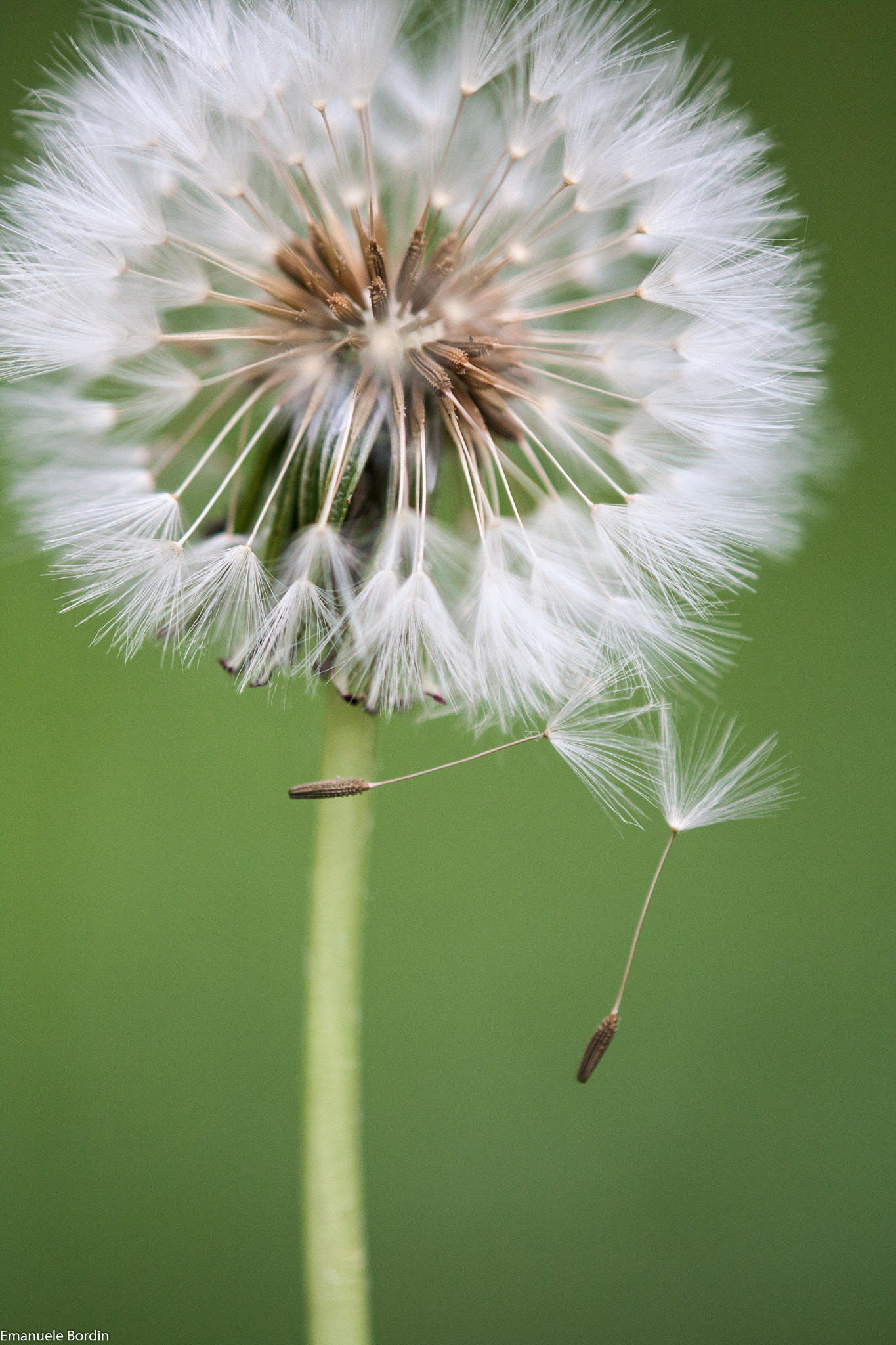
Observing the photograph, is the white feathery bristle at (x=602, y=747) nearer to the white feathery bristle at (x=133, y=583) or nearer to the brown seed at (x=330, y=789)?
the brown seed at (x=330, y=789)

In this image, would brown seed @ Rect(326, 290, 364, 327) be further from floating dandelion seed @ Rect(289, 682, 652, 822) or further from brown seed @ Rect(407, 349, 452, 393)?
floating dandelion seed @ Rect(289, 682, 652, 822)

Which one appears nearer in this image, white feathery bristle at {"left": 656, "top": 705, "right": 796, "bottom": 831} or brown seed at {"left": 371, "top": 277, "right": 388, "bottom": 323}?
brown seed at {"left": 371, "top": 277, "right": 388, "bottom": 323}

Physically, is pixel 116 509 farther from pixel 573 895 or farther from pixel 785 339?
pixel 573 895

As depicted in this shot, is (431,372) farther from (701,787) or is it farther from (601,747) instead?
(701,787)

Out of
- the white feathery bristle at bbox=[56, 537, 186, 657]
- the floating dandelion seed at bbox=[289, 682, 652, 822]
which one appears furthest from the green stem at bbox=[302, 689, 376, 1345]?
the white feathery bristle at bbox=[56, 537, 186, 657]

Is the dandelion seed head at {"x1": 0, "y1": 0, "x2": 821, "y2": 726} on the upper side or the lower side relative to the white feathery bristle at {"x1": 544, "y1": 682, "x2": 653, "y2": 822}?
upper

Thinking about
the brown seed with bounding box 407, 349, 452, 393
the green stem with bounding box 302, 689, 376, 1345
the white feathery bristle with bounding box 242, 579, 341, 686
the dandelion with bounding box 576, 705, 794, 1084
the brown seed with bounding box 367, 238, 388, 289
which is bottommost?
the green stem with bounding box 302, 689, 376, 1345

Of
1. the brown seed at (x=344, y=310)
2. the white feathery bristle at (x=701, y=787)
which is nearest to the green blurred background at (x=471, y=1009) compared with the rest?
the white feathery bristle at (x=701, y=787)
